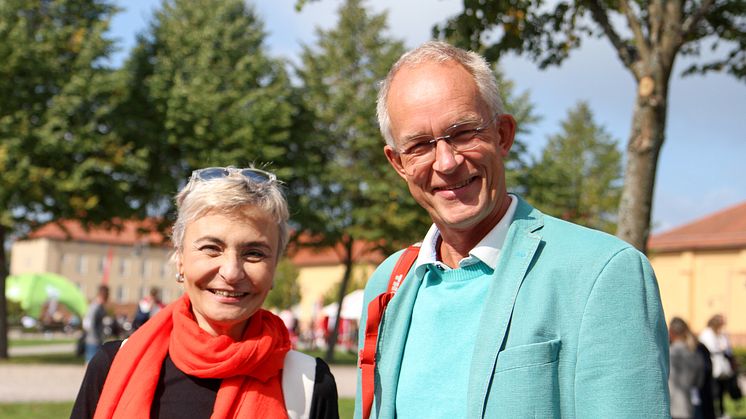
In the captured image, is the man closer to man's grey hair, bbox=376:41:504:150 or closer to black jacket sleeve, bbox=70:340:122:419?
man's grey hair, bbox=376:41:504:150

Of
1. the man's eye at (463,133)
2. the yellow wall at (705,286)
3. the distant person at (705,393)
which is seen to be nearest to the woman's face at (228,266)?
the man's eye at (463,133)

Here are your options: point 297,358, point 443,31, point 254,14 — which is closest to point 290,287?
point 254,14

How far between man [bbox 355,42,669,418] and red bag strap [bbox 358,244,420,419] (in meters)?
0.03

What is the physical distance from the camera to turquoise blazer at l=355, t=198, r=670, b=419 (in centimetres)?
229

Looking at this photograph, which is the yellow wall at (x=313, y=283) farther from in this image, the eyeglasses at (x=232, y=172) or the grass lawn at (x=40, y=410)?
the eyeglasses at (x=232, y=172)

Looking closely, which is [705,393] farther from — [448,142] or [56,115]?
[56,115]

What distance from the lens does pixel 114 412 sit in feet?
9.61

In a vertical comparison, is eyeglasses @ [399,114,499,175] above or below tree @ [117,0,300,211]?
below

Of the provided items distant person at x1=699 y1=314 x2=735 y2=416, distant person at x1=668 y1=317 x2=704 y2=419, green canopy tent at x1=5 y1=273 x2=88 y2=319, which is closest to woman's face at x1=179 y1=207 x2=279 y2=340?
distant person at x1=668 y1=317 x2=704 y2=419

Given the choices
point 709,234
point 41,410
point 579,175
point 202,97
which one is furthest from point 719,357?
point 709,234

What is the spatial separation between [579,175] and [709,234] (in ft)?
32.9

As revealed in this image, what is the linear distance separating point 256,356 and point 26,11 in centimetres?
2248

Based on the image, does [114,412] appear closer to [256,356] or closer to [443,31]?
[256,356]

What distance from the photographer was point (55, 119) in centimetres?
2227
